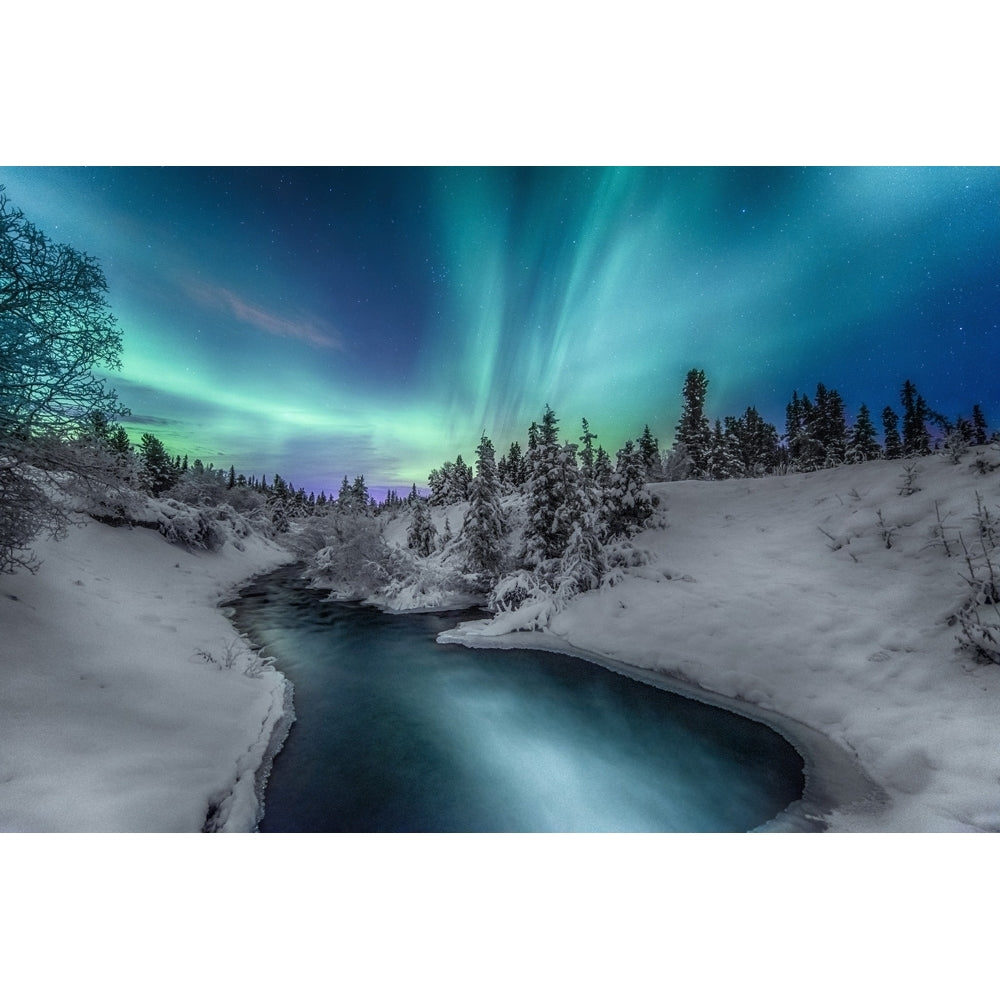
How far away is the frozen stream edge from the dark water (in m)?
0.15

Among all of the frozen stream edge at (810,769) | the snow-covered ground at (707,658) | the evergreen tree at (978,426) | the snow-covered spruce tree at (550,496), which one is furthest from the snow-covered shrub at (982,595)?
the snow-covered spruce tree at (550,496)

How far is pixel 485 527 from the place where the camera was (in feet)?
59.8

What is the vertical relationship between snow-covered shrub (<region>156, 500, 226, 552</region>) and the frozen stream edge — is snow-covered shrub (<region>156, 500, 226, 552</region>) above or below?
above

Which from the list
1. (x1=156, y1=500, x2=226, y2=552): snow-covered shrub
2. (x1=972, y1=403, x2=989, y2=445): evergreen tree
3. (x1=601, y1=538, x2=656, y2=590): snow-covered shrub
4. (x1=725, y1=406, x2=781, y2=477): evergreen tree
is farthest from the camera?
(x1=725, y1=406, x2=781, y2=477): evergreen tree

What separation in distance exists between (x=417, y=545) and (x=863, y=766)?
22.4 metres

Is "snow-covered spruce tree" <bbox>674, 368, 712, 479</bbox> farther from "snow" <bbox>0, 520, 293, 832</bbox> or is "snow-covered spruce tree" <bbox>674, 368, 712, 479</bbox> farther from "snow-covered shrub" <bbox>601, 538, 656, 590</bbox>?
"snow" <bbox>0, 520, 293, 832</bbox>

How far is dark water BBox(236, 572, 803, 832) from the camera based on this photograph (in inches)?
169

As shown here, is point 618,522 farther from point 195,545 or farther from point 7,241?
point 195,545

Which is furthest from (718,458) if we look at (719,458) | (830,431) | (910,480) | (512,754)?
(512,754)

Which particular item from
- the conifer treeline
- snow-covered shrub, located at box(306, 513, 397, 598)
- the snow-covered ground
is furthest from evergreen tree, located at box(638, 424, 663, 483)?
snow-covered shrub, located at box(306, 513, 397, 598)

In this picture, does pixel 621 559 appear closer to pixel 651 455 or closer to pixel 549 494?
pixel 549 494

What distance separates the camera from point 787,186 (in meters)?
5.37

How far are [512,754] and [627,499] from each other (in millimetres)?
9266
